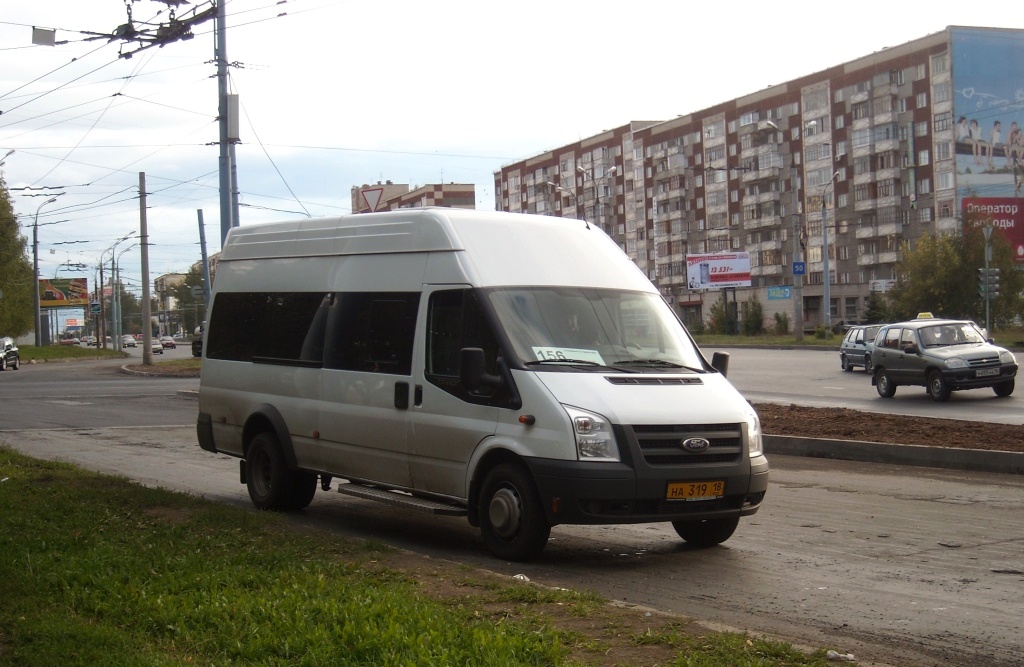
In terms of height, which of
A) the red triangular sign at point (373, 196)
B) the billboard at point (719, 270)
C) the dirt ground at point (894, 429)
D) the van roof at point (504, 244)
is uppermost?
the billboard at point (719, 270)

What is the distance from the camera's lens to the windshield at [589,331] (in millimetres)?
8141

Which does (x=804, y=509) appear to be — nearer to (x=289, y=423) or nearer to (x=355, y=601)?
(x=289, y=423)

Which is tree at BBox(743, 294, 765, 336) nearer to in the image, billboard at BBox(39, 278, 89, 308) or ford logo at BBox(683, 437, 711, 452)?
billboard at BBox(39, 278, 89, 308)

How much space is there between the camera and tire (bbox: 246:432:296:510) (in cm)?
1045

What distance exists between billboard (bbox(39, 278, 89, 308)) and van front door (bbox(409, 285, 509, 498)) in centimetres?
10873

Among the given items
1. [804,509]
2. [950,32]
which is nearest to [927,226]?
[950,32]

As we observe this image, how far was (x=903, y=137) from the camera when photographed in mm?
87625

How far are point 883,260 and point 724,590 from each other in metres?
90.8

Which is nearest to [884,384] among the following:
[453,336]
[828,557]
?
[828,557]

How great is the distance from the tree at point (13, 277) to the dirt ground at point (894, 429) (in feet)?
220

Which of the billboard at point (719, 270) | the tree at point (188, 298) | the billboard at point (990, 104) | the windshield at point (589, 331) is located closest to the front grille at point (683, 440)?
the windshield at point (589, 331)

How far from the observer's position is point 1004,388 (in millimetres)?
24594

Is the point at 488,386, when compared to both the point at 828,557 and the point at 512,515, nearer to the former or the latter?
the point at 512,515

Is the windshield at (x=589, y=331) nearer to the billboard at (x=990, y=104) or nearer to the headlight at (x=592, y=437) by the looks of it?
the headlight at (x=592, y=437)
